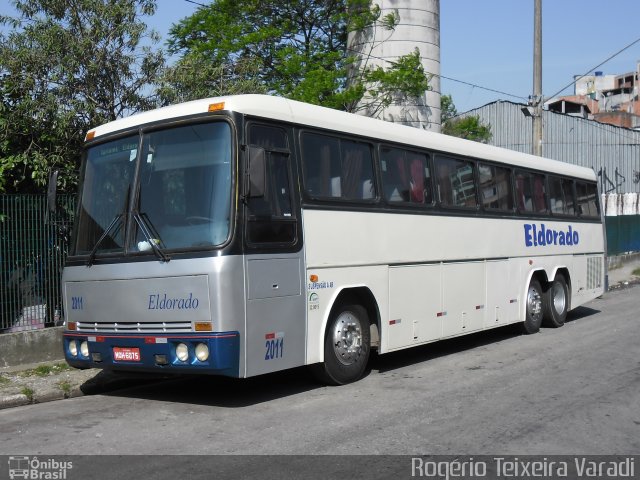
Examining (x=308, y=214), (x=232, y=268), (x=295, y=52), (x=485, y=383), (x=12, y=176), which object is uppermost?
(x=295, y=52)

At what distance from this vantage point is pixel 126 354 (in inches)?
321

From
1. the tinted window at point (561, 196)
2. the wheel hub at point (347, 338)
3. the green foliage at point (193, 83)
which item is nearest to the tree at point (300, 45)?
the green foliage at point (193, 83)

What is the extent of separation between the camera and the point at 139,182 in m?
8.25

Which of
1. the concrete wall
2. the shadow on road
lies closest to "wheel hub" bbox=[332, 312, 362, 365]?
the shadow on road

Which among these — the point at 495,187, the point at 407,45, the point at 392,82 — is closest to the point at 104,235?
the point at 495,187

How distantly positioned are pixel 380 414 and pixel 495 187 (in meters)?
6.35

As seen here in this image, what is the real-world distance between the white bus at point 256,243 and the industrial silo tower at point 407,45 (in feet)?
40.3

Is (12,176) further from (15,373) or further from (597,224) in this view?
(597,224)

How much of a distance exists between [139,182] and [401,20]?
1707 centimetres

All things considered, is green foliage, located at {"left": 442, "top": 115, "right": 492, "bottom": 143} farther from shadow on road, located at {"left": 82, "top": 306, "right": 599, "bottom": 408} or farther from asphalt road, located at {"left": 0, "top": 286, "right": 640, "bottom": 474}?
shadow on road, located at {"left": 82, "top": 306, "right": 599, "bottom": 408}

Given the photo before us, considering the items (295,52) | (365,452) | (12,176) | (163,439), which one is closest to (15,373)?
(12,176)

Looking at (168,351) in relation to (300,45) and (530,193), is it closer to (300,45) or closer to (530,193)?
(530,193)

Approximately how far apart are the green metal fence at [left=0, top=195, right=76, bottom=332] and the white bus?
8.02 ft

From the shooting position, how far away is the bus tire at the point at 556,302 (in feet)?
48.7
